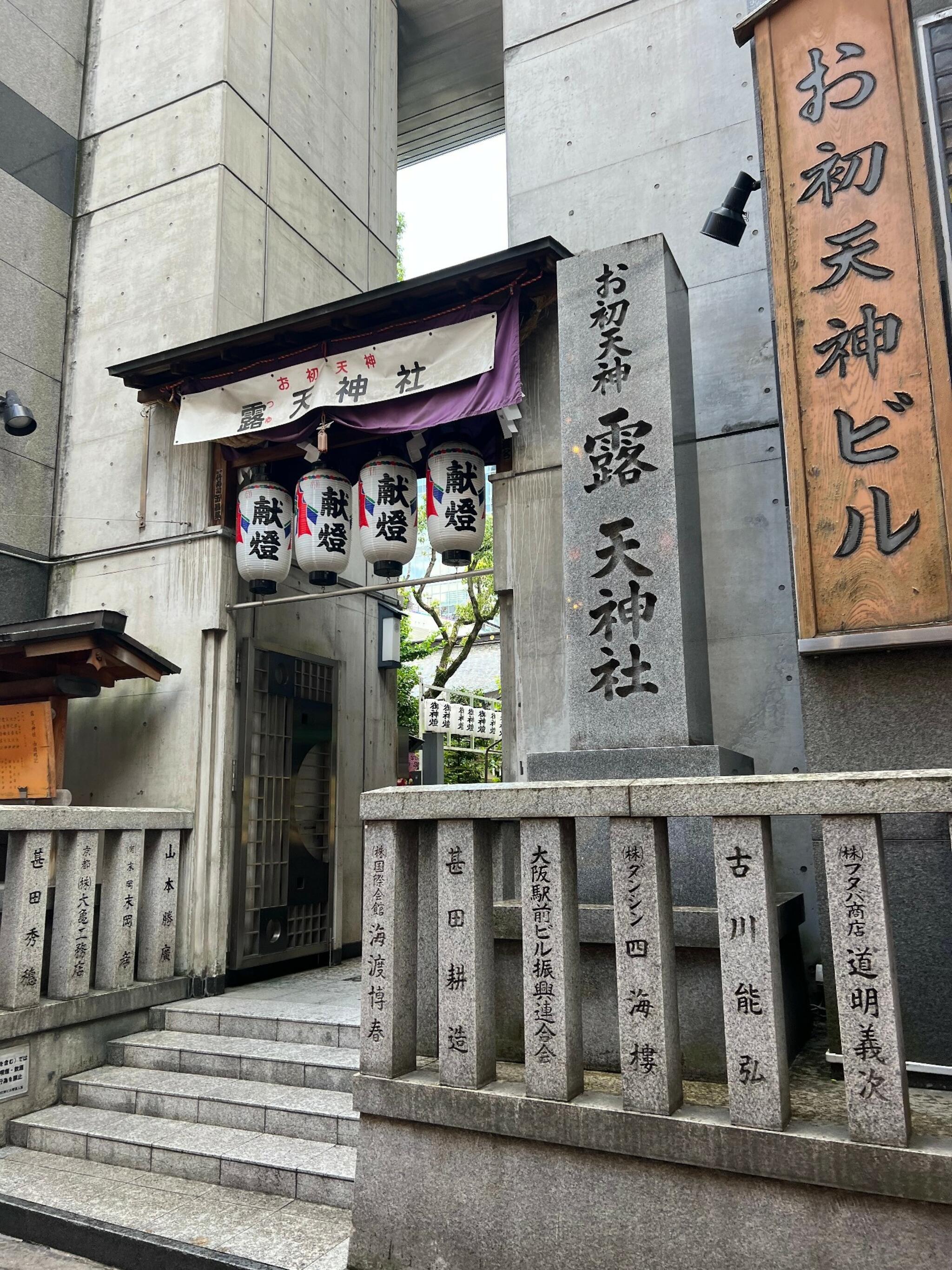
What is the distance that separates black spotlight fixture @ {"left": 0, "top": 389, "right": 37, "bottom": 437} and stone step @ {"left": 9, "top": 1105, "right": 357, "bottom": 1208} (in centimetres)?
687

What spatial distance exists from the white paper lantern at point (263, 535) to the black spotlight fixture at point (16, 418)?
8.48 ft

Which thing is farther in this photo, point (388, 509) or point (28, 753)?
point (28, 753)

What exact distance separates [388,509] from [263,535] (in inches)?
58.3

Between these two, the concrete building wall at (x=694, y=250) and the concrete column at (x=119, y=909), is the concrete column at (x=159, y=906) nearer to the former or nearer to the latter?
the concrete column at (x=119, y=909)

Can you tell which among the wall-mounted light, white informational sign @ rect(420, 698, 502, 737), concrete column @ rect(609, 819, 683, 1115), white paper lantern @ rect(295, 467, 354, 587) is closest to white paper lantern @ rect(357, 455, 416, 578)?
white paper lantern @ rect(295, 467, 354, 587)

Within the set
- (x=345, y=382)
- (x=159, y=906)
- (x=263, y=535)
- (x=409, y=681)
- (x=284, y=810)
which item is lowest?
(x=159, y=906)

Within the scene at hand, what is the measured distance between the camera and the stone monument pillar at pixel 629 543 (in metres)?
6.03

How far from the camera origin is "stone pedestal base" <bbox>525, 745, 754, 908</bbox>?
551 cm

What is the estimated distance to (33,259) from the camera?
11.7 metres

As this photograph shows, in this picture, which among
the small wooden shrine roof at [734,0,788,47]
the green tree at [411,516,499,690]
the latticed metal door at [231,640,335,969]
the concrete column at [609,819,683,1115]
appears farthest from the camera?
the green tree at [411,516,499,690]

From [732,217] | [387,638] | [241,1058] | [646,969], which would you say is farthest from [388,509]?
[646,969]

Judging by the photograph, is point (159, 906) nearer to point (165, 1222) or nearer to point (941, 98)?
point (165, 1222)

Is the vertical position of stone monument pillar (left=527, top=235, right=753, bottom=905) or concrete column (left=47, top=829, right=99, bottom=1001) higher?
stone monument pillar (left=527, top=235, right=753, bottom=905)

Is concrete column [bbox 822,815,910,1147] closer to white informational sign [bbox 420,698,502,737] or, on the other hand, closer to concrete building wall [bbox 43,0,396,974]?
concrete building wall [bbox 43,0,396,974]
